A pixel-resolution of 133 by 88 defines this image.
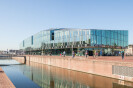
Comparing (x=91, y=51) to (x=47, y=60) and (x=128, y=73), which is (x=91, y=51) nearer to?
(x=47, y=60)

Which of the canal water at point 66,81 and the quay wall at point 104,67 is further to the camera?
the quay wall at point 104,67

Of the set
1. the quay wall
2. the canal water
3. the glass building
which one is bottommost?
the canal water

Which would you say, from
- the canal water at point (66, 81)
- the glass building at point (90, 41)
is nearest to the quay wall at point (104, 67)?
the canal water at point (66, 81)

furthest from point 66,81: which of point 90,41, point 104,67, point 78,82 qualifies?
point 90,41

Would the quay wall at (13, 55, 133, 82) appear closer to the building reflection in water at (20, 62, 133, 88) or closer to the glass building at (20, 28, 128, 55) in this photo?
the building reflection in water at (20, 62, 133, 88)

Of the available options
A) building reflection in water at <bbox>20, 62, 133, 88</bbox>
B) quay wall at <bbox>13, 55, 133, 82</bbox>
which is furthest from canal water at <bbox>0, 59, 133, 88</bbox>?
quay wall at <bbox>13, 55, 133, 82</bbox>

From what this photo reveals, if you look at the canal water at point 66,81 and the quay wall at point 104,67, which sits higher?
the quay wall at point 104,67

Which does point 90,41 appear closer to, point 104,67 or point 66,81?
point 104,67

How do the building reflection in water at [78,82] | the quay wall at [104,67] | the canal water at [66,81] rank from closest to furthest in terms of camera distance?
1. the building reflection in water at [78,82]
2. the canal water at [66,81]
3. the quay wall at [104,67]

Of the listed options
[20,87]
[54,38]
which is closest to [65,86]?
[20,87]

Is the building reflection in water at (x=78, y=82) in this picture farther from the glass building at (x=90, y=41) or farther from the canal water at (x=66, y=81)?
the glass building at (x=90, y=41)

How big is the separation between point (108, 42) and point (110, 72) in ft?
100

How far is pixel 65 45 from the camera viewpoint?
65750 mm

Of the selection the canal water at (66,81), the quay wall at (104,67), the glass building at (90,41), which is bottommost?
the canal water at (66,81)
